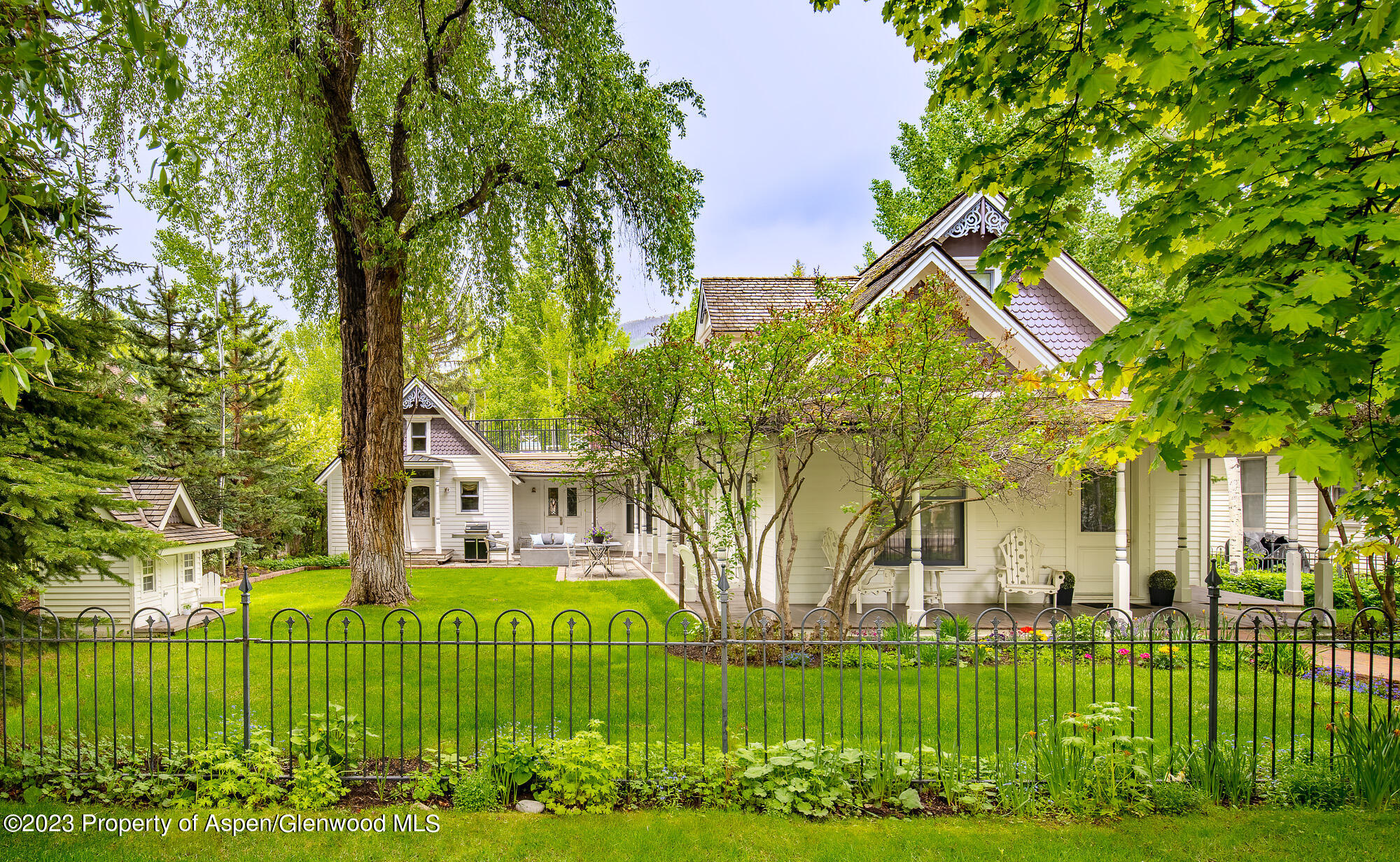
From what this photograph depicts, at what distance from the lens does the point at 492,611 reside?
13.8 metres

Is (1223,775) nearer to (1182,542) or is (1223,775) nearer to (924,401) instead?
(924,401)

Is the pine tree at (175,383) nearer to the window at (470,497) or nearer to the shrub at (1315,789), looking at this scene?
the window at (470,497)

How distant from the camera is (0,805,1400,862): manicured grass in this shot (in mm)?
4371

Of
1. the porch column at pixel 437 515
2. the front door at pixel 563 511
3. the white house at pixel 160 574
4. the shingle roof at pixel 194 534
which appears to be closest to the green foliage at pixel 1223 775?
the white house at pixel 160 574

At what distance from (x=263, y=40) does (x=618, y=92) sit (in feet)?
15.7

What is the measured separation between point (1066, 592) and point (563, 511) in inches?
845

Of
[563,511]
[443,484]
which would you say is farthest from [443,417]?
[563,511]

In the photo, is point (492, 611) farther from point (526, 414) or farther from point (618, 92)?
point (526, 414)

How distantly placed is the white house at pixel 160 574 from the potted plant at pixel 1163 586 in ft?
49.7

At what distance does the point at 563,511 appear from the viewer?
30703mm

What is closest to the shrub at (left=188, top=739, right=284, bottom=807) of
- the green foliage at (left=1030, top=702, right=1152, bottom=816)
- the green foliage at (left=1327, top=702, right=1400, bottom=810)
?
the green foliage at (left=1030, top=702, right=1152, bottom=816)

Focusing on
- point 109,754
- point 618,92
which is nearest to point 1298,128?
point 109,754

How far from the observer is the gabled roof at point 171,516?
458 inches

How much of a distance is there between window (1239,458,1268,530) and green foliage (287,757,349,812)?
2053 centimetres
